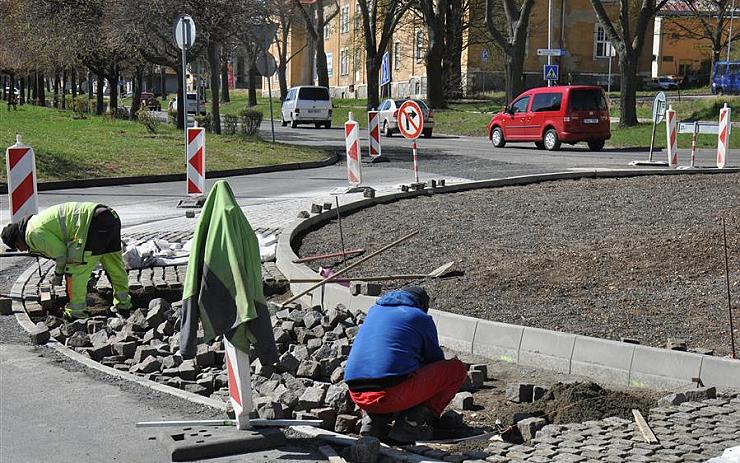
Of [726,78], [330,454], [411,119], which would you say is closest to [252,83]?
[726,78]

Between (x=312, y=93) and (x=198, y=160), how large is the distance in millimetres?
34227

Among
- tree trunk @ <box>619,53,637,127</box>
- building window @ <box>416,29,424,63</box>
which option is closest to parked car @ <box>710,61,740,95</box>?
building window @ <box>416,29,424,63</box>

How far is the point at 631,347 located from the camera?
724 cm

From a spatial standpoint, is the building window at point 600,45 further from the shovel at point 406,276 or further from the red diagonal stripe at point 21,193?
the shovel at point 406,276

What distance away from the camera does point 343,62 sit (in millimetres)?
90688

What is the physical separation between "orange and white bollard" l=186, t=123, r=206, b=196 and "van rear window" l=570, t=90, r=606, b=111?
17.1 metres

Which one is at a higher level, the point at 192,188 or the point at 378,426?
the point at 192,188

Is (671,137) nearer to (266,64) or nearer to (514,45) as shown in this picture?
(266,64)

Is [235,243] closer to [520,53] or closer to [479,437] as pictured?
[479,437]

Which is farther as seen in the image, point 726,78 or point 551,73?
point 726,78

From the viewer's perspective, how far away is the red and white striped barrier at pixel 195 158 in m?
16.8

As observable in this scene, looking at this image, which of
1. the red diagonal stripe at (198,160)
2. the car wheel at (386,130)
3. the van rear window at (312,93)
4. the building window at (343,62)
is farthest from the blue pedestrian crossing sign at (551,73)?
the building window at (343,62)

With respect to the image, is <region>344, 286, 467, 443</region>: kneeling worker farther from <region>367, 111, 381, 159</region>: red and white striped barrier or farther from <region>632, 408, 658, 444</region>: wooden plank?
<region>367, 111, 381, 159</region>: red and white striped barrier

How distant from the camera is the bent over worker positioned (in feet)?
31.5
